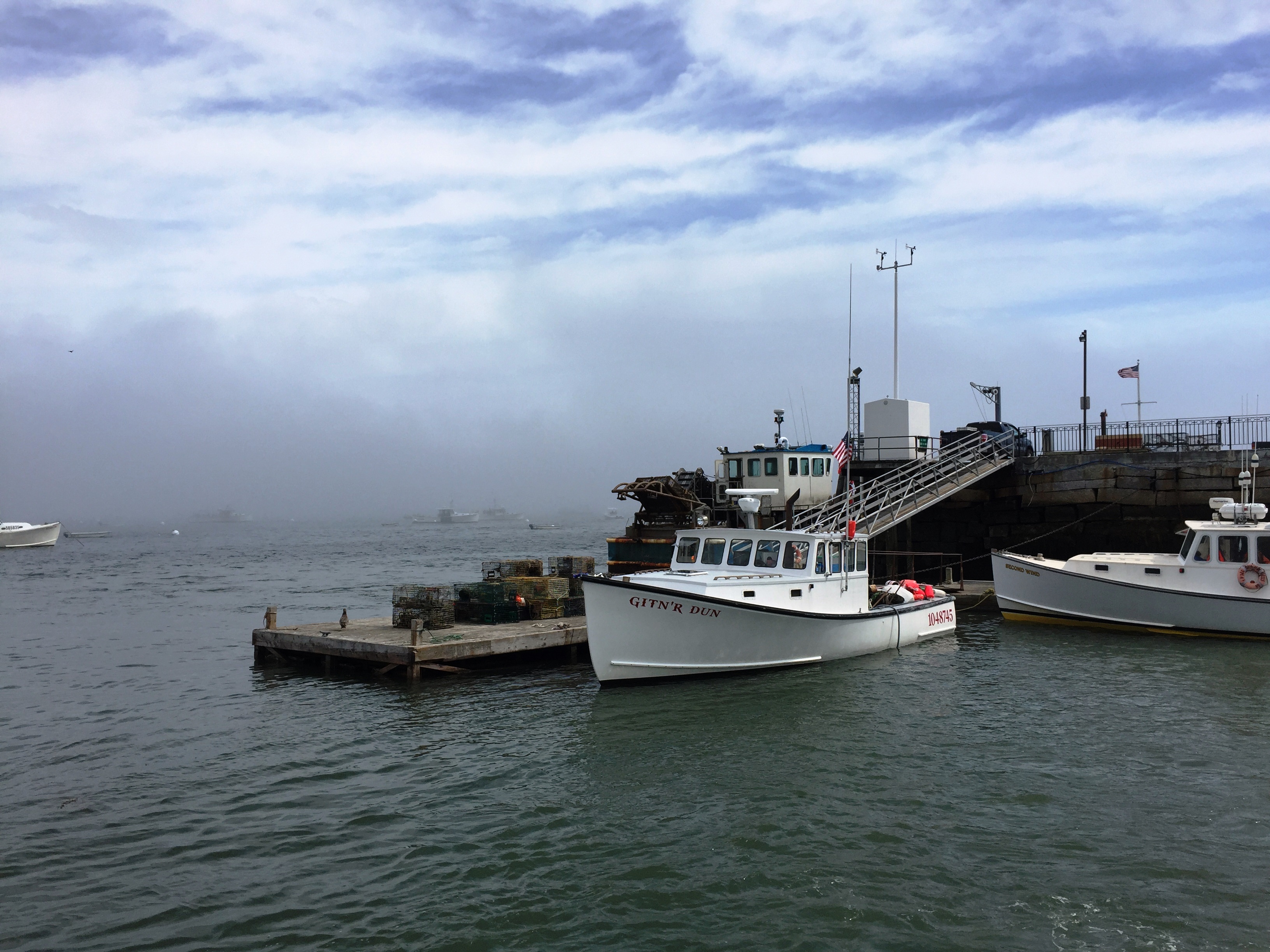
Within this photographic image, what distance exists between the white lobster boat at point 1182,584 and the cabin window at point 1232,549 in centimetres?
1

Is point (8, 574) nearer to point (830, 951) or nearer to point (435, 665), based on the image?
point (435, 665)

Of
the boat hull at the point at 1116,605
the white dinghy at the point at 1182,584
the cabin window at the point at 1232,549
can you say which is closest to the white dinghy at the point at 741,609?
the boat hull at the point at 1116,605

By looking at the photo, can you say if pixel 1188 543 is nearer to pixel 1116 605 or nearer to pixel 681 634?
pixel 1116 605

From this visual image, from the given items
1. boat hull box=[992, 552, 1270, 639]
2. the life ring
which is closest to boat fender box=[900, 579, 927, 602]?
boat hull box=[992, 552, 1270, 639]

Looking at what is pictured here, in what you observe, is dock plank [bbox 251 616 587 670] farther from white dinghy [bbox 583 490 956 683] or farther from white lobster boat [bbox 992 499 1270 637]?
white lobster boat [bbox 992 499 1270 637]

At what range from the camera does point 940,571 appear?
3369 centimetres

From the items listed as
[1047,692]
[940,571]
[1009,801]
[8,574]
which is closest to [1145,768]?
[1009,801]

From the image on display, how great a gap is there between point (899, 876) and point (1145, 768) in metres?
5.50

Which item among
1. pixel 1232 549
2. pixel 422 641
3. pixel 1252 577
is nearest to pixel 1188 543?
pixel 1232 549

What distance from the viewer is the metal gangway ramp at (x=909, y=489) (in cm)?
2927

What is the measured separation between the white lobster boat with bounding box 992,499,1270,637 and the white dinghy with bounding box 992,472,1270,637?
0.02 meters

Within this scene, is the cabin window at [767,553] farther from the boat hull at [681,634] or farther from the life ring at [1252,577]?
the life ring at [1252,577]

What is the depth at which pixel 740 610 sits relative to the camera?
18562 mm

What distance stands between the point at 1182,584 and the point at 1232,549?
1398 millimetres
